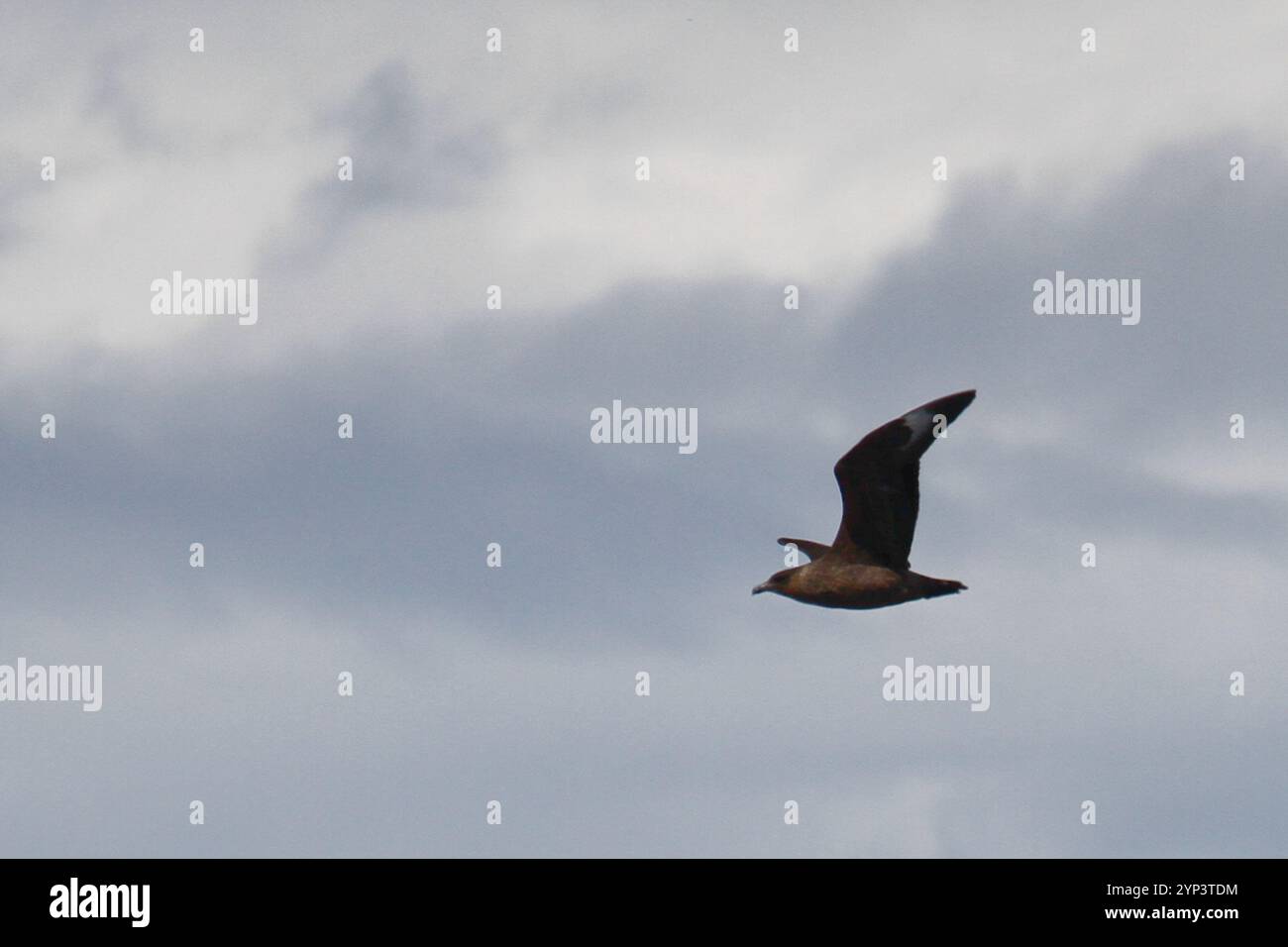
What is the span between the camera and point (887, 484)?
17.2 meters

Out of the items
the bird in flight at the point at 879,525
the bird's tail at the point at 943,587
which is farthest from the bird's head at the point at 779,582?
the bird's tail at the point at 943,587

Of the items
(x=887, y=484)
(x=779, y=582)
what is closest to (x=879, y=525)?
(x=887, y=484)

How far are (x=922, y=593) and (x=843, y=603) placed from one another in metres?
0.87

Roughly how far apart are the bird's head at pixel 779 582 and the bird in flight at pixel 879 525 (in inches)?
0.4

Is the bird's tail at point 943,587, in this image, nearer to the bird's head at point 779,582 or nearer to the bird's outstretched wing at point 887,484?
the bird's outstretched wing at point 887,484

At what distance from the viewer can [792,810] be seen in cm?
1912

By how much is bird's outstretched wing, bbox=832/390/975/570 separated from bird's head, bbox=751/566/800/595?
599 millimetres

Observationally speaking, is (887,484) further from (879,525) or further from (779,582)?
(779,582)

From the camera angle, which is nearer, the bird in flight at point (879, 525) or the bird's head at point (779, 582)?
the bird in flight at point (879, 525)

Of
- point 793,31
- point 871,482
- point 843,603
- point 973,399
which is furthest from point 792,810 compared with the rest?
point 793,31

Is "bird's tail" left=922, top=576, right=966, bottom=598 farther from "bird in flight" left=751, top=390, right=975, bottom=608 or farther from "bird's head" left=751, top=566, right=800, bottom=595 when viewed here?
"bird's head" left=751, top=566, right=800, bottom=595

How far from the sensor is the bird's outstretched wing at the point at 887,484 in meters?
16.8

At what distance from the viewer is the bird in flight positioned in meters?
16.8

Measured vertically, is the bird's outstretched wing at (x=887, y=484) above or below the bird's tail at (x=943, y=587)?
above
